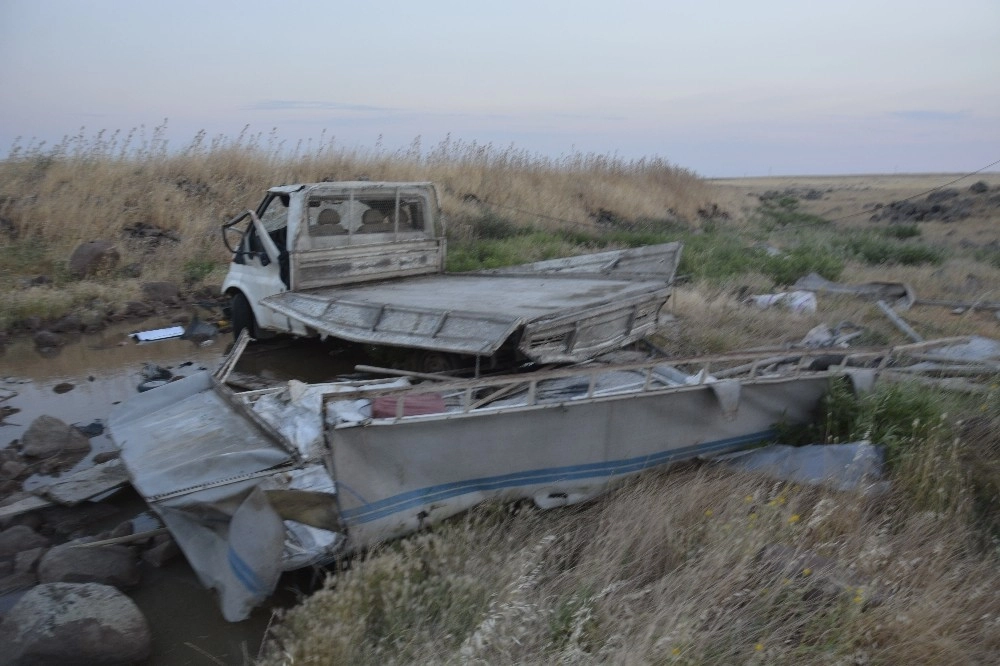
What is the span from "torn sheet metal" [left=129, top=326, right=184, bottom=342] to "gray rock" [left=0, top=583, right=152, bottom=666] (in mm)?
5972

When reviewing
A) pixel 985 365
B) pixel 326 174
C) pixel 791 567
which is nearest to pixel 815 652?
pixel 791 567

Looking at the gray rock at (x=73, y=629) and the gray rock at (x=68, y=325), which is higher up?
the gray rock at (x=68, y=325)

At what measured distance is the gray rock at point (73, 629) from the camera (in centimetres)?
335

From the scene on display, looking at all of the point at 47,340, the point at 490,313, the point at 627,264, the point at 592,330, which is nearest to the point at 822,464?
the point at 592,330

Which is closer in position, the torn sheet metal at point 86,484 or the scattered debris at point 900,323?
the torn sheet metal at point 86,484

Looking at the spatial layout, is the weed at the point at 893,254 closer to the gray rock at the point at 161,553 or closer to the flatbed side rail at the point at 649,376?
the flatbed side rail at the point at 649,376

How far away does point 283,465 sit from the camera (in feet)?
12.4

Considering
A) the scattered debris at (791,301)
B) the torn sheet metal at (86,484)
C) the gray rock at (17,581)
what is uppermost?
the scattered debris at (791,301)

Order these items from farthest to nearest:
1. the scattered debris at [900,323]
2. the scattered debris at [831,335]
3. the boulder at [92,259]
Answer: the boulder at [92,259]
the scattered debris at [900,323]
the scattered debris at [831,335]

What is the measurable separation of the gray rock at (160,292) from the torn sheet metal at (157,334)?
160 centimetres

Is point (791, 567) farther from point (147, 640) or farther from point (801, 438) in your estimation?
point (147, 640)

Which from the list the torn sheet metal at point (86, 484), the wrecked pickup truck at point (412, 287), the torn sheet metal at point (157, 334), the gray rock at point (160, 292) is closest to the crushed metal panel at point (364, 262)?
the wrecked pickup truck at point (412, 287)

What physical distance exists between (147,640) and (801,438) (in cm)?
431

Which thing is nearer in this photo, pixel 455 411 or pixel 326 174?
pixel 455 411
